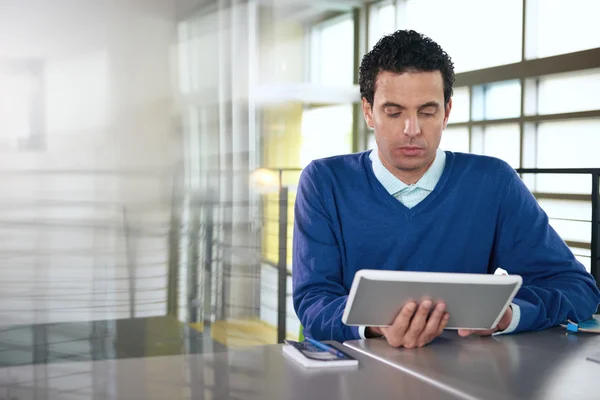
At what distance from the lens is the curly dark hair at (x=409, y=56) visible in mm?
1233

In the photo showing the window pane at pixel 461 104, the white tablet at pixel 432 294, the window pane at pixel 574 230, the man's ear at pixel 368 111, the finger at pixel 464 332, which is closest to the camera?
the white tablet at pixel 432 294

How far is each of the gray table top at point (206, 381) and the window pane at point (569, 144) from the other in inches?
112

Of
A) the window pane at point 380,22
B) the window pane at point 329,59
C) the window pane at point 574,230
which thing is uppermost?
the window pane at point 380,22

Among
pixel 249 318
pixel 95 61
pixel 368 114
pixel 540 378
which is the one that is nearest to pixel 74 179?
pixel 95 61

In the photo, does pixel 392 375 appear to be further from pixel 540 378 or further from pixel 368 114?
pixel 368 114

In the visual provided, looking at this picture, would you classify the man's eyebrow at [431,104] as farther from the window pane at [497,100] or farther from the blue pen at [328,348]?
the window pane at [497,100]

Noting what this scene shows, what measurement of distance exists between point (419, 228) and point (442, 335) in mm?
240

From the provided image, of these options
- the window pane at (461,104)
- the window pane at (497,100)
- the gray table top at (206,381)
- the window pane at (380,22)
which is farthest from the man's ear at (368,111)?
the window pane at (380,22)

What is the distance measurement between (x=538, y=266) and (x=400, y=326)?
1.36 ft

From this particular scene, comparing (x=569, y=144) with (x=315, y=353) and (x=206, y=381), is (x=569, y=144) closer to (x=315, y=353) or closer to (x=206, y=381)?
(x=315, y=353)

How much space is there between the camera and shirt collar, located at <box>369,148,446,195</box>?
49.7 inches

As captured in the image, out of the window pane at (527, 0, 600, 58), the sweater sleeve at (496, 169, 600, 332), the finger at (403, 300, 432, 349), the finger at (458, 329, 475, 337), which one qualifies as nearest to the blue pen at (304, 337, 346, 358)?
the finger at (403, 300, 432, 349)

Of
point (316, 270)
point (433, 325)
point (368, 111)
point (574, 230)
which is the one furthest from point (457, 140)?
point (433, 325)

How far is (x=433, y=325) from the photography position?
93 centimetres
